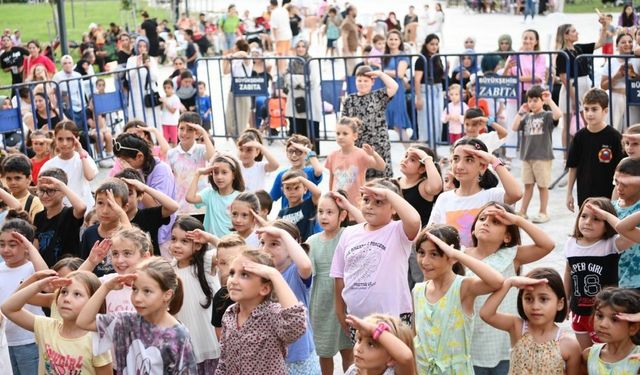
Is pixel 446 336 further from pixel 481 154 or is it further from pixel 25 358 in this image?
pixel 25 358

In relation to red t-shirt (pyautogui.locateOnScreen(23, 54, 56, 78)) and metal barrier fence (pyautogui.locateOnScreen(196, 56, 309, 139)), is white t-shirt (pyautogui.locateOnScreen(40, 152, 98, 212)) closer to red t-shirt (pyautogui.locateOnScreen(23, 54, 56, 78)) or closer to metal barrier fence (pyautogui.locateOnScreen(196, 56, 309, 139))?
metal barrier fence (pyautogui.locateOnScreen(196, 56, 309, 139))

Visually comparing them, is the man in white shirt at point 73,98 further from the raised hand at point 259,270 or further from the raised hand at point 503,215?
the raised hand at point 259,270

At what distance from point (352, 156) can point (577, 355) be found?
424 centimetres

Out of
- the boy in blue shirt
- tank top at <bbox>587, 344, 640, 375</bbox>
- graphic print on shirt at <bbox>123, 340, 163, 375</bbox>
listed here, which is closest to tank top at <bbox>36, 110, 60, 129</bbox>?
the boy in blue shirt

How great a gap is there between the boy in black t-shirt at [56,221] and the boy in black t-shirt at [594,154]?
14.1 ft

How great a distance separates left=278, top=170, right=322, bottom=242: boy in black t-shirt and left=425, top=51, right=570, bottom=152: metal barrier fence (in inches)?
225

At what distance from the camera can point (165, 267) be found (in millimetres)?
6199

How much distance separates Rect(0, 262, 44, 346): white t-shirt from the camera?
751 centimetres

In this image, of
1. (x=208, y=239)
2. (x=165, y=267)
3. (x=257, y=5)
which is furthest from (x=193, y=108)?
(x=257, y=5)

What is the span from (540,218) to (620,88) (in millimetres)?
2420

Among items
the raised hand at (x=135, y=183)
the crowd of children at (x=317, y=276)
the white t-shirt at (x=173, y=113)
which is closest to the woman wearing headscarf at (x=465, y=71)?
the white t-shirt at (x=173, y=113)

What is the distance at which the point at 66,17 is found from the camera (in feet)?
178

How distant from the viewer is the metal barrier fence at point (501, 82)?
14.2 m

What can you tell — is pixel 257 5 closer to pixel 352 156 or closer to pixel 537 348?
pixel 352 156
